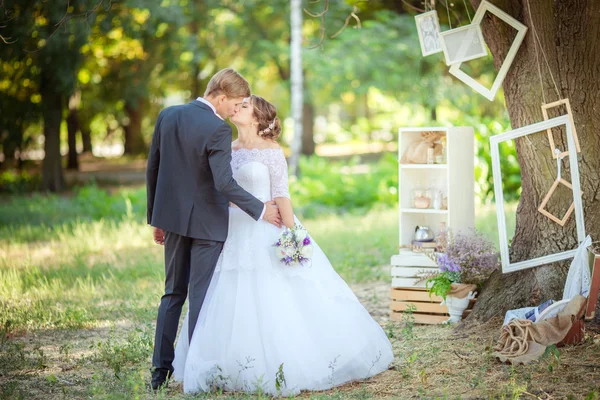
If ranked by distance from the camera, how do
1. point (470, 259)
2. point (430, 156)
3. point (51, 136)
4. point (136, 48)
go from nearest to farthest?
1. point (470, 259)
2. point (430, 156)
3. point (51, 136)
4. point (136, 48)

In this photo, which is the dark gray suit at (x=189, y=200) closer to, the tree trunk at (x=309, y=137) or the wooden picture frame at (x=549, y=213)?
the wooden picture frame at (x=549, y=213)

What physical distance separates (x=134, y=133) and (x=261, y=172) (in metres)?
25.4

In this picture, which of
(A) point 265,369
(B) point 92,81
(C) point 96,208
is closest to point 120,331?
(A) point 265,369

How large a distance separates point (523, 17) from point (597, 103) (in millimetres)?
829

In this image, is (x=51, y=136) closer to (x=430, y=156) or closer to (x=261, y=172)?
(x=430, y=156)

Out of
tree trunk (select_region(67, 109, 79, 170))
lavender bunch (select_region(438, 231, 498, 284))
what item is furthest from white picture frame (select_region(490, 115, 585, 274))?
tree trunk (select_region(67, 109, 79, 170))

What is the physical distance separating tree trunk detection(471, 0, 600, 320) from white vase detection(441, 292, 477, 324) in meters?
0.46

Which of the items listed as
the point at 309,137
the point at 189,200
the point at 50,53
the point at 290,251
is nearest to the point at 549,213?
the point at 290,251

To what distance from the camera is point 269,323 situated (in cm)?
460

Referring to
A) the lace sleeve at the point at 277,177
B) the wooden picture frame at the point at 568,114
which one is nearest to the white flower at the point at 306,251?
the lace sleeve at the point at 277,177

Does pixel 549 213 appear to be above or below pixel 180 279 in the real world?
above

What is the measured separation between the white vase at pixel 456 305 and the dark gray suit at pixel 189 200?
7.28 ft

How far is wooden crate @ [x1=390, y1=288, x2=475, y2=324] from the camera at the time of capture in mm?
6352

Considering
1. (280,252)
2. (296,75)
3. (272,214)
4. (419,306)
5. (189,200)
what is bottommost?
(419,306)
